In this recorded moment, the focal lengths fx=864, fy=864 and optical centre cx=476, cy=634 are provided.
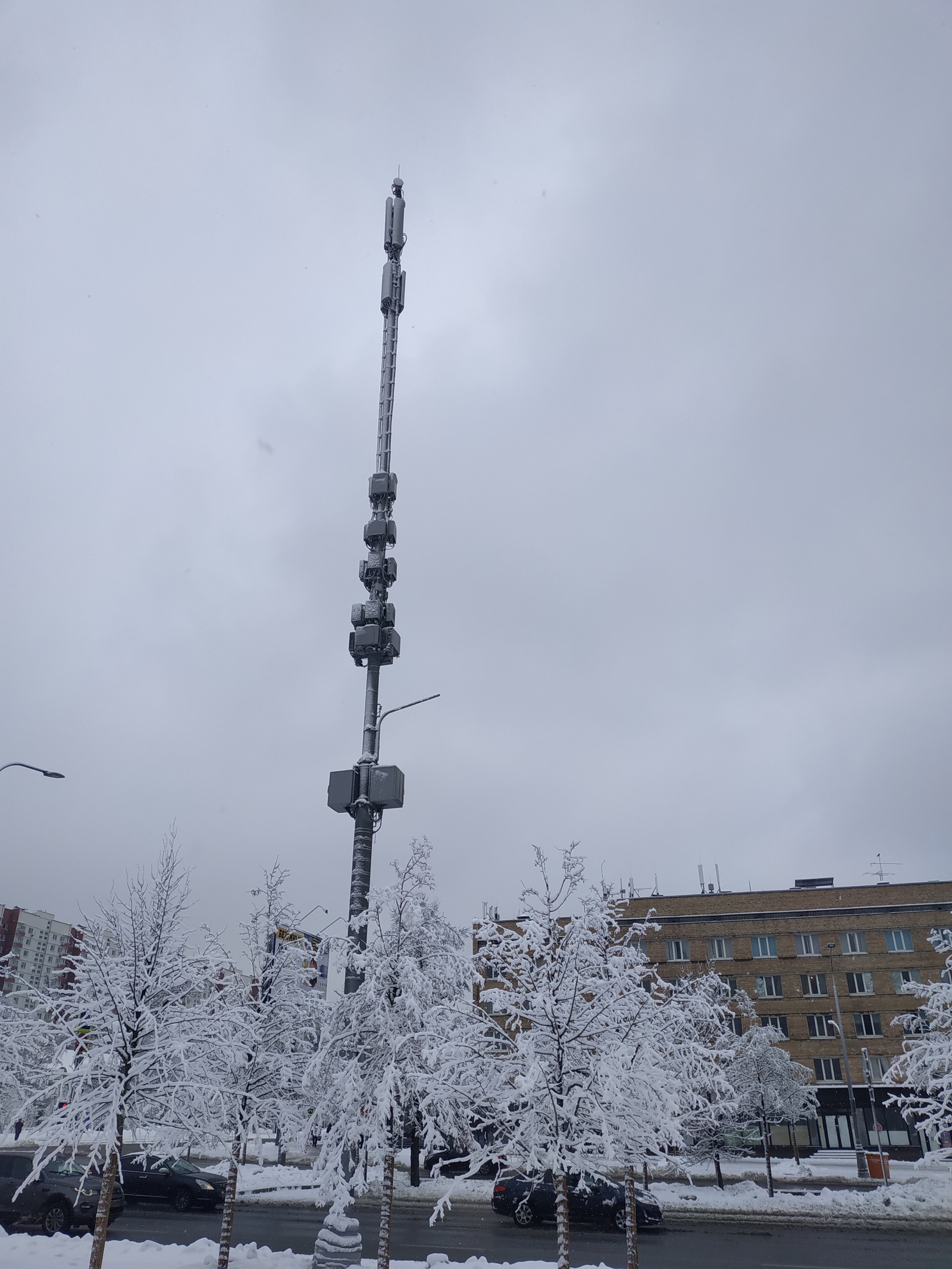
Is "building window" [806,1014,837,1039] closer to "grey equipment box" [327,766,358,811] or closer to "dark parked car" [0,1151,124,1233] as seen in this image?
"dark parked car" [0,1151,124,1233]

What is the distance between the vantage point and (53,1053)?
48.0 ft

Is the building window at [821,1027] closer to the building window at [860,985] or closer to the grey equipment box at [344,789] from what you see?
the building window at [860,985]

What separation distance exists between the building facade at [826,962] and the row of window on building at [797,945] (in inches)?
1.9

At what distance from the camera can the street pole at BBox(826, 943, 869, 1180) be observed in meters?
35.8

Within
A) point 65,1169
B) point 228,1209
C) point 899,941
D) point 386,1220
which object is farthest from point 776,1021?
point 228,1209

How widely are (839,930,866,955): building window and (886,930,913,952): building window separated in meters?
1.37

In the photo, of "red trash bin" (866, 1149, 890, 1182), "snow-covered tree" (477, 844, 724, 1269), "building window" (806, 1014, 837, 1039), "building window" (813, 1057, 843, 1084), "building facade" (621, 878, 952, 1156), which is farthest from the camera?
"building window" (806, 1014, 837, 1039)

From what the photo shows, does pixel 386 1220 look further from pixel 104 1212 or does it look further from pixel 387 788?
pixel 387 788

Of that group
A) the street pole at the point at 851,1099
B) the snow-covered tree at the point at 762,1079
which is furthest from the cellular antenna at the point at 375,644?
the street pole at the point at 851,1099

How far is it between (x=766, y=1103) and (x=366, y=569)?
29122 millimetres

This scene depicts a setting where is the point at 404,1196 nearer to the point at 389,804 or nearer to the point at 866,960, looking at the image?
the point at 389,804

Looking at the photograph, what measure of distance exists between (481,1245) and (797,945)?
38.2 meters

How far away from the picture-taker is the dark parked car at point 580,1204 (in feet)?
77.1

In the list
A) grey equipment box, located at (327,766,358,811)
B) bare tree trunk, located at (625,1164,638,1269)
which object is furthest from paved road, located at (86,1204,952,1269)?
grey equipment box, located at (327,766,358,811)
